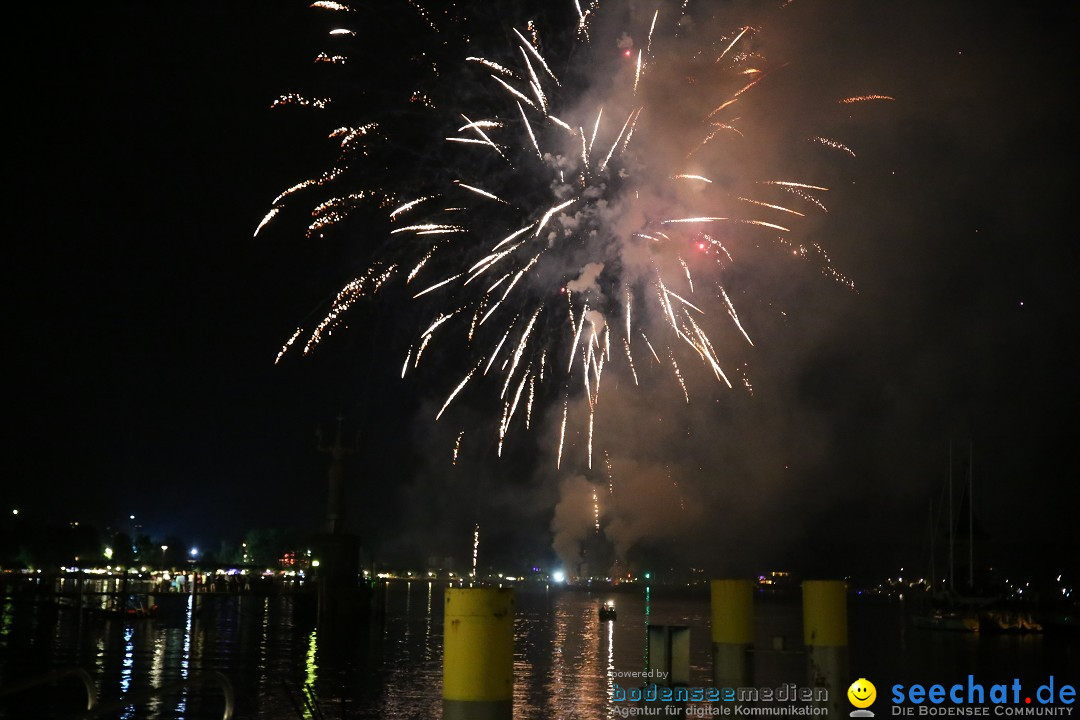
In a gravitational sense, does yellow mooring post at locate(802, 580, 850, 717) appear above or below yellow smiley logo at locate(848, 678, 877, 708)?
above

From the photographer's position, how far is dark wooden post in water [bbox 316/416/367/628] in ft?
186

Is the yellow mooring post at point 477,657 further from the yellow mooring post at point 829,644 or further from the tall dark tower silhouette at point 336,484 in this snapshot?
the tall dark tower silhouette at point 336,484

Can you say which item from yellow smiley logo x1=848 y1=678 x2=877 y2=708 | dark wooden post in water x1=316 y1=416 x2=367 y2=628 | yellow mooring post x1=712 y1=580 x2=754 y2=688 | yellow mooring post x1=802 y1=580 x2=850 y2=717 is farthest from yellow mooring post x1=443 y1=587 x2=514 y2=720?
dark wooden post in water x1=316 y1=416 x2=367 y2=628

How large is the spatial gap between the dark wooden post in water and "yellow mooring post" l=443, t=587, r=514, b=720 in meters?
52.8

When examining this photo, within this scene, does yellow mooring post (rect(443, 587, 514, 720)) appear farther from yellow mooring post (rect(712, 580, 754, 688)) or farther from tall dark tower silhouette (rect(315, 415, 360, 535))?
tall dark tower silhouette (rect(315, 415, 360, 535))

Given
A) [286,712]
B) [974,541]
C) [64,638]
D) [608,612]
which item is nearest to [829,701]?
[286,712]

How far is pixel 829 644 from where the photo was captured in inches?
291

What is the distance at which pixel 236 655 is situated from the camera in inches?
1569

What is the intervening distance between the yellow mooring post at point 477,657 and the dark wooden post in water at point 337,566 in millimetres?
52785

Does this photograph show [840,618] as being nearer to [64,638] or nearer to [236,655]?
[236,655]

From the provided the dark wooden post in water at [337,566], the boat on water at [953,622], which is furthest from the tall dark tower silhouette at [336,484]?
the boat on water at [953,622]

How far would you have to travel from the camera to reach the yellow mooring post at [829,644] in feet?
24.2

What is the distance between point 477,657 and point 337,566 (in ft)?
183

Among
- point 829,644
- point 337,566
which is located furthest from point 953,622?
point 829,644
